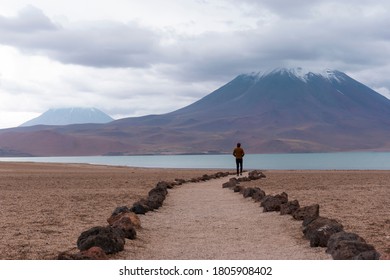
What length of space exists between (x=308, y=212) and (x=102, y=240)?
502 centimetres

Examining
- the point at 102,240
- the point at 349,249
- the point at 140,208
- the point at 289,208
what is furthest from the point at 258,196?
the point at 349,249

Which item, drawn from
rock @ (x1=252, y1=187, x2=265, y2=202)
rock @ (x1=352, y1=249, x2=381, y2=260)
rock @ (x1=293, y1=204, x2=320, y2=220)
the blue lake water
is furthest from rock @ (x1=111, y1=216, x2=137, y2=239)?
the blue lake water

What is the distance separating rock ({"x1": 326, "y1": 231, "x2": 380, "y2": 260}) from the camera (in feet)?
24.8

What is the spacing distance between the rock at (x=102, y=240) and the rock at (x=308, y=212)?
4.12m

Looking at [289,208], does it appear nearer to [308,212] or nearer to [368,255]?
[308,212]

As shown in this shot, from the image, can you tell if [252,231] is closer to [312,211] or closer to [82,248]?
[312,211]

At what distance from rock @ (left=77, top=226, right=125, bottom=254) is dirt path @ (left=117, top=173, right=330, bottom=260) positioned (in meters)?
0.17

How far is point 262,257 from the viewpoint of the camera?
8.84m

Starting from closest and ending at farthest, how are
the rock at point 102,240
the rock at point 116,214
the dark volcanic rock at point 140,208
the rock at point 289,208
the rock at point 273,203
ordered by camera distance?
1. the rock at point 102,240
2. the rock at point 116,214
3. the rock at point 289,208
4. the dark volcanic rock at point 140,208
5. the rock at point 273,203

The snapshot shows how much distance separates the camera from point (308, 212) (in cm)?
1245

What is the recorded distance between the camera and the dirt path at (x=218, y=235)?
9.25 meters

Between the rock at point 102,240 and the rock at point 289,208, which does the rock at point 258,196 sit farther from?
the rock at point 102,240

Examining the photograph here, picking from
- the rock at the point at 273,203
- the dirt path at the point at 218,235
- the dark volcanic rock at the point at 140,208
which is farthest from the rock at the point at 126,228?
the rock at the point at 273,203
